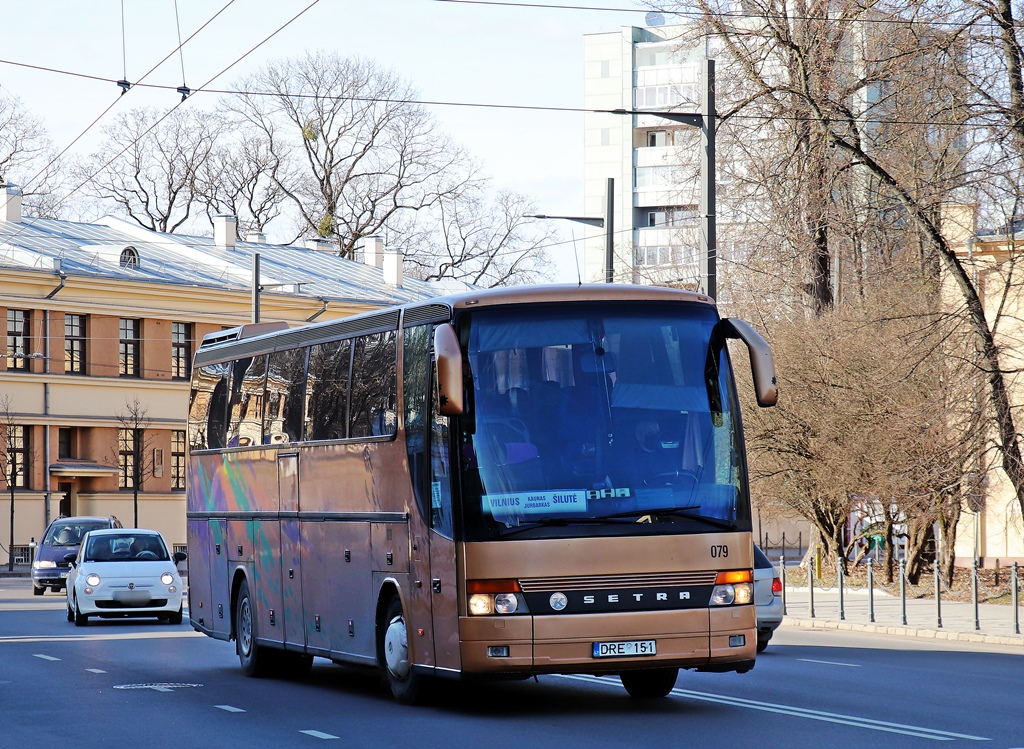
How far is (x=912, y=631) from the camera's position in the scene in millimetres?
23562

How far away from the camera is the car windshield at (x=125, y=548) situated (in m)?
26.2

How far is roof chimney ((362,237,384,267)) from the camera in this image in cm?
7406

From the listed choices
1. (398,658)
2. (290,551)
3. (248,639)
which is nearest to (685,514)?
(398,658)

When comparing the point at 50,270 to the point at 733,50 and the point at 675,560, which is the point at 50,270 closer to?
the point at 733,50

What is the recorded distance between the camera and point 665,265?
149ft

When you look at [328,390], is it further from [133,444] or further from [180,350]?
[180,350]

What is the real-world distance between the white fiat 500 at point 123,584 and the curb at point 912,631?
10.1 m

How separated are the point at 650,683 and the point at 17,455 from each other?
48826 mm

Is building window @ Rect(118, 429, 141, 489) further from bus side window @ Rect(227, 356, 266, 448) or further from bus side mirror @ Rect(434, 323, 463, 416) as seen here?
bus side mirror @ Rect(434, 323, 463, 416)

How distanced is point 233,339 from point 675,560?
26.4 ft

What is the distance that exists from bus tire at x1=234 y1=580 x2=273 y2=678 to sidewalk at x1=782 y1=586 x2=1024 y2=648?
34.8 ft

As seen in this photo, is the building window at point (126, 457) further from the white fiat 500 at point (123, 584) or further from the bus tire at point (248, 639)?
the bus tire at point (248, 639)

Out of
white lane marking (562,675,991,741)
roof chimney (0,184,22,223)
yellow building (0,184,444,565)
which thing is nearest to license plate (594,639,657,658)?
white lane marking (562,675,991,741)

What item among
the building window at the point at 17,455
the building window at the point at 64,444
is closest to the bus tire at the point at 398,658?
the building window at the point at 17,455
